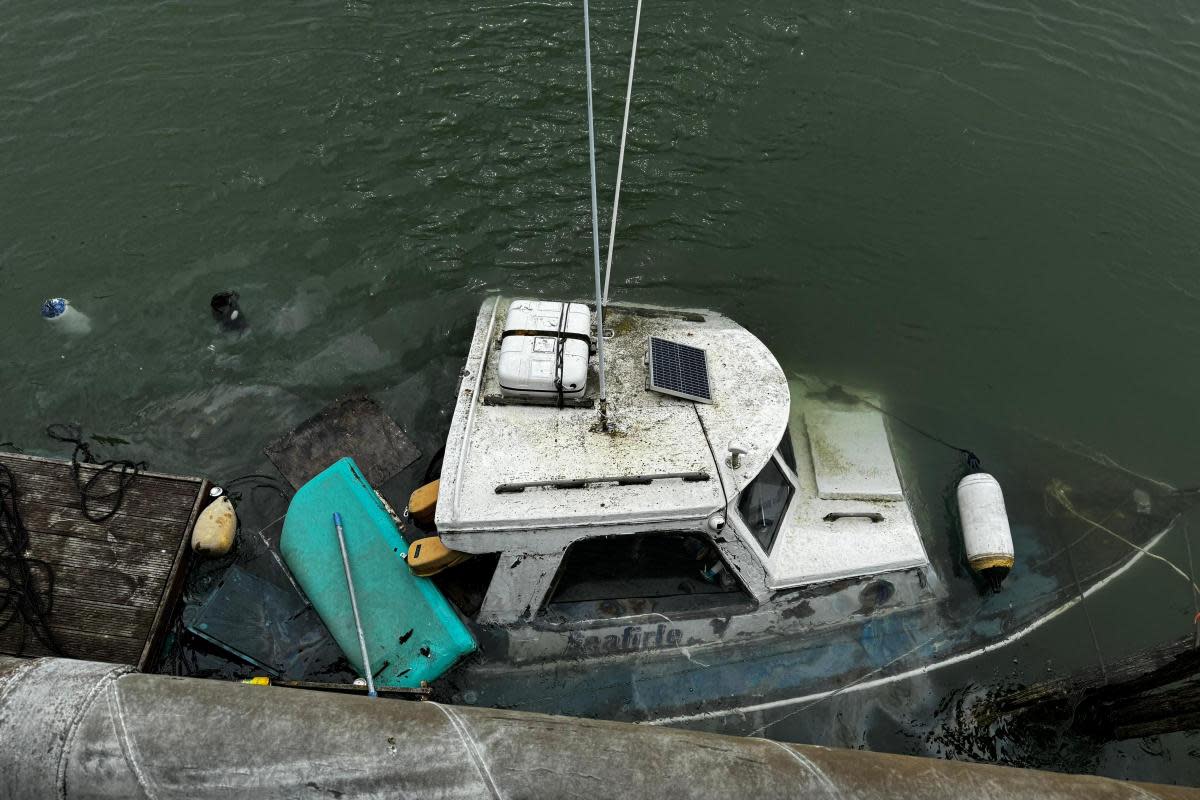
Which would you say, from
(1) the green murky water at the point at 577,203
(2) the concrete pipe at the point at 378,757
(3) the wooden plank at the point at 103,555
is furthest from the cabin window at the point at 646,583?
(3) the wooden plank at the point at 103,555

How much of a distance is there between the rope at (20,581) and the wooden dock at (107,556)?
36 millimetres

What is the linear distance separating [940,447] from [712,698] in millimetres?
3385

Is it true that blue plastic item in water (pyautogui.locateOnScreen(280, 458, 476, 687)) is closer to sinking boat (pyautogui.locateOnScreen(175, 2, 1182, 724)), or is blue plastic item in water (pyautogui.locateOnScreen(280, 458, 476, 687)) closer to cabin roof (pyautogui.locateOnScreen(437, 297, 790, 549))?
sinking boat (pyautogui.locateOnScreen(175, 2, 1182, 724))

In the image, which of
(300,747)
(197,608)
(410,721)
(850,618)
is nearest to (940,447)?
(850,618)

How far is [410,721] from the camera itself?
11.2 ft

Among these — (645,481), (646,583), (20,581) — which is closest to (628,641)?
(646,583)

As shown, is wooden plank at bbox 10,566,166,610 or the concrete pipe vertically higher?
the concrete pipe

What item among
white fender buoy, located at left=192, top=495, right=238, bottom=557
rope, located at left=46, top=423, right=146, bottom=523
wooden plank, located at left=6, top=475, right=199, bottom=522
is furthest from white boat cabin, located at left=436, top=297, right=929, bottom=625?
rope, located at left=46, top=423, right=146, bottom=523

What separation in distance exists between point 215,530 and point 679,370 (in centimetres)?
371

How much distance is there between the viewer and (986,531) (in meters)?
5.48

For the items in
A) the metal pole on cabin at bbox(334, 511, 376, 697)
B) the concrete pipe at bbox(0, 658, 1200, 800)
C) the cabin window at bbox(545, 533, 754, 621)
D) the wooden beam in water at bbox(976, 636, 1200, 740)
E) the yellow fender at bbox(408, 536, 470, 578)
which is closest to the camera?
the concrete pipe at bbox(0, 658, 1200, 800)

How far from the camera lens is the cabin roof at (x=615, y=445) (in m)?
4.36

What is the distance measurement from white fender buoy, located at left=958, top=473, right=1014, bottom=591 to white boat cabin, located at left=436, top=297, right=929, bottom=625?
0.68m

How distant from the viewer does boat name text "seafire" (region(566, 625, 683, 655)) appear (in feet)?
15.7
